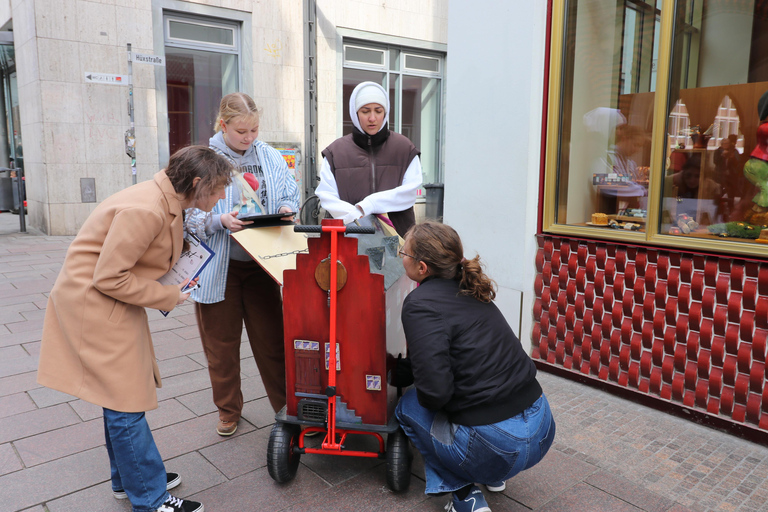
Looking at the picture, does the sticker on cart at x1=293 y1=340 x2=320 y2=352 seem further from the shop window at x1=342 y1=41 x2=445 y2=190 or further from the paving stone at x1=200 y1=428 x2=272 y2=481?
the shop window at x1=342 y1=41 x2=445 y2=190

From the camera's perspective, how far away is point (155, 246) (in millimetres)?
2381

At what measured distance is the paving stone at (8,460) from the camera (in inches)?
118

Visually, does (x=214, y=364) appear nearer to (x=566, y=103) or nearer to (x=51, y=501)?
(x=51, y=501)

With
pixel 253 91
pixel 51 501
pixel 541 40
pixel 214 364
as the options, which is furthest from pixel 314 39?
pixel 51 501

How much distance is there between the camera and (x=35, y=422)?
140 inches

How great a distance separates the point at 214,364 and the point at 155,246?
43.6 inches

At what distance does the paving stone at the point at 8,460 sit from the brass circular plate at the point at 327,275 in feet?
6.23

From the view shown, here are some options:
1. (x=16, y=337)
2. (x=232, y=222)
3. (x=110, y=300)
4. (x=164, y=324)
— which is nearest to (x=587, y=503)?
(x=232, y=222)

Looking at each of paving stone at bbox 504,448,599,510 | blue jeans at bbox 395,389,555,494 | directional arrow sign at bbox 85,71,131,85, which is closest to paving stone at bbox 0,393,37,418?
blue jeans at bbox 395,389,555,494

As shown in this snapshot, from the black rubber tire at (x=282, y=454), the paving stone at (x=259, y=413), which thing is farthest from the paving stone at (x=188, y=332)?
the black rubber tire at (x=282, y=454)

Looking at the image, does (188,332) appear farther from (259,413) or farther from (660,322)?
(660,322)

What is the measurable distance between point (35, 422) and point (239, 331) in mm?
1430

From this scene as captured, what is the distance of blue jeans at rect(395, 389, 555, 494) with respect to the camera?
2.38 meters

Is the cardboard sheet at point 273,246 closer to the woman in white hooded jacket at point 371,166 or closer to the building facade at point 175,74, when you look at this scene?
the woman in white hooded jacket at point 371,166
